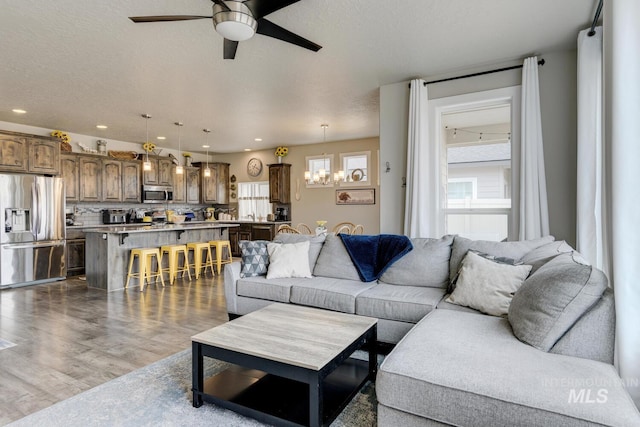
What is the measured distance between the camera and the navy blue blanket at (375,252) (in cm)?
340

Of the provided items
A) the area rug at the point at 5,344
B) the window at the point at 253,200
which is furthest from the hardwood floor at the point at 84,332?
the window at the point at 253,200

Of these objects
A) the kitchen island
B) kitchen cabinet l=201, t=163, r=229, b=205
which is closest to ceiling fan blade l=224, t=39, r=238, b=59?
the kitchen island

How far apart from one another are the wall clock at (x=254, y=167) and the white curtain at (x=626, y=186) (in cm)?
836

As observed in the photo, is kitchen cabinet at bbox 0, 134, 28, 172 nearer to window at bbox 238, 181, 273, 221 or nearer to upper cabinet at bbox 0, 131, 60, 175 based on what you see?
upper cabinet at bbox 0, 131, 60, 175

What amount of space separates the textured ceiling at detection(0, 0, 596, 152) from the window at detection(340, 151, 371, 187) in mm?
2157

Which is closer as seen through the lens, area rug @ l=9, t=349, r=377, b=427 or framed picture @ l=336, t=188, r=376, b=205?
area rug @ l=9, t=349, r=377, b=427

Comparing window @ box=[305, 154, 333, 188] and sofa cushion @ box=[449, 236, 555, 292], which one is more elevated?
window @ box=[305, 154, 333, 188]

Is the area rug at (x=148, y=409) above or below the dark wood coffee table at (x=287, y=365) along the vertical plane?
below

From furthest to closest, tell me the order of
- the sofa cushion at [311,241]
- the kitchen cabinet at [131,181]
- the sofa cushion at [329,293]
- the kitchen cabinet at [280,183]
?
the kitchen cabinet at [280,183], the kitchen cabinet at [131,181], the sofa cushion at [311,241], the sofa cushion at [329,293]

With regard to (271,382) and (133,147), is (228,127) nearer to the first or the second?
(133,147)

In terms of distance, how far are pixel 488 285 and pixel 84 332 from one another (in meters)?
3.72

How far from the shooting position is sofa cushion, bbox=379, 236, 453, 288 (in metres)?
3.18

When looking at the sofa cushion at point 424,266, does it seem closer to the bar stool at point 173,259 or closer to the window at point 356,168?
the bar stool at point 173,259

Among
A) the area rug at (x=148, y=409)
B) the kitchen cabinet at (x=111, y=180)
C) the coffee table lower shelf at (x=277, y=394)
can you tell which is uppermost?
the kitchen cabinet at (x=111, y=180)
